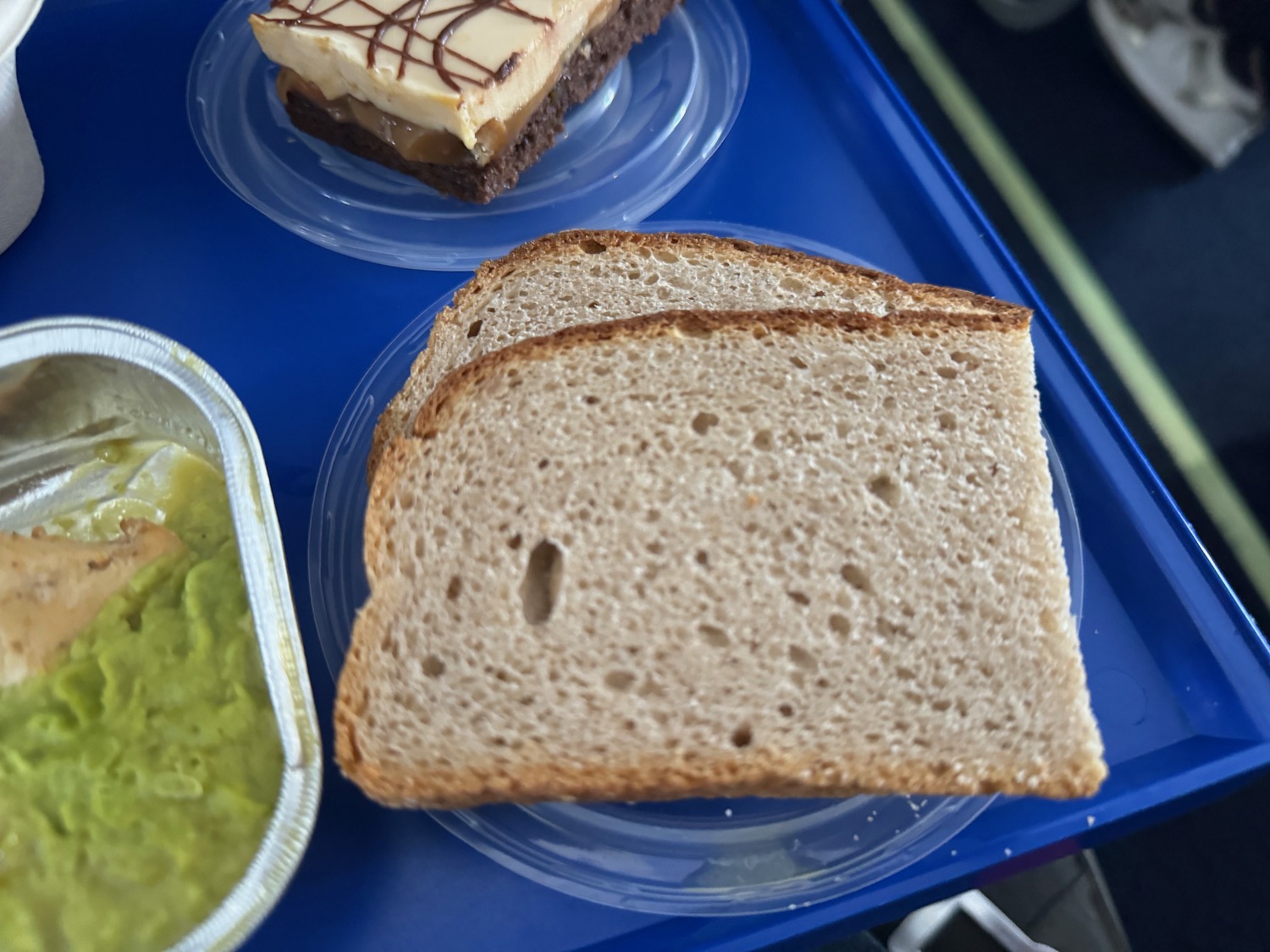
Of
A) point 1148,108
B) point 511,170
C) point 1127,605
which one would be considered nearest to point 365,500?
point 511,170

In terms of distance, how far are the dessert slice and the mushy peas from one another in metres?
0.92

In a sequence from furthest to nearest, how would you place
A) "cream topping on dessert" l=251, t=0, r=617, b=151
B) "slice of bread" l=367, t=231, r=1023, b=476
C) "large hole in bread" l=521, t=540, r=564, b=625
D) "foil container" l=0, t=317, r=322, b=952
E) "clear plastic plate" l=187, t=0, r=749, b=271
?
"clear plastic plate" l=187, t=0, r=749, b=271 → "cream topping on dessert" l=251, t=0, r=617, b=151 → "slice of bread" l=367, t=231, r=1023, b=476 → "large hole in bread" l=521, t=540, r=564, b=625 → "foil container" l=0, t=317, r=322, b=952

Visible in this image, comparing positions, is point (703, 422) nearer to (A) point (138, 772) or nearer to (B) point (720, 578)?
(B) point (720, 578)

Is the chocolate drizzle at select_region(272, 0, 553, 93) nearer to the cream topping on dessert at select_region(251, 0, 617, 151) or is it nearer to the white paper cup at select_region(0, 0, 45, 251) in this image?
the cream topping on dessert at select_region(251, 0, 617, 151)

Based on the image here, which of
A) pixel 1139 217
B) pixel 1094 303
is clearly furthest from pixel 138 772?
pixel 1139 217

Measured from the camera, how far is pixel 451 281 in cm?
183

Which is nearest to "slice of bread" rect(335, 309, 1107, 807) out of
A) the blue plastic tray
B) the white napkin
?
the blue plastic tray

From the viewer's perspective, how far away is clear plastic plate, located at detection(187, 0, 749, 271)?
73.5 inches

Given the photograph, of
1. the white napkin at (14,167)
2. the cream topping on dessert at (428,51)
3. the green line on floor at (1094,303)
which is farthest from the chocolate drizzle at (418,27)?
the green line on floor at (1094,303)

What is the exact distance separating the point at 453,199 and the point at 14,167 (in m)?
0.78

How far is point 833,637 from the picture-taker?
1244 millimetres

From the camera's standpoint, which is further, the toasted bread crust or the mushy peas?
the toasted bread crust

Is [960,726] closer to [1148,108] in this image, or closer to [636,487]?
[636,487]

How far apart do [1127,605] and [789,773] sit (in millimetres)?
767
